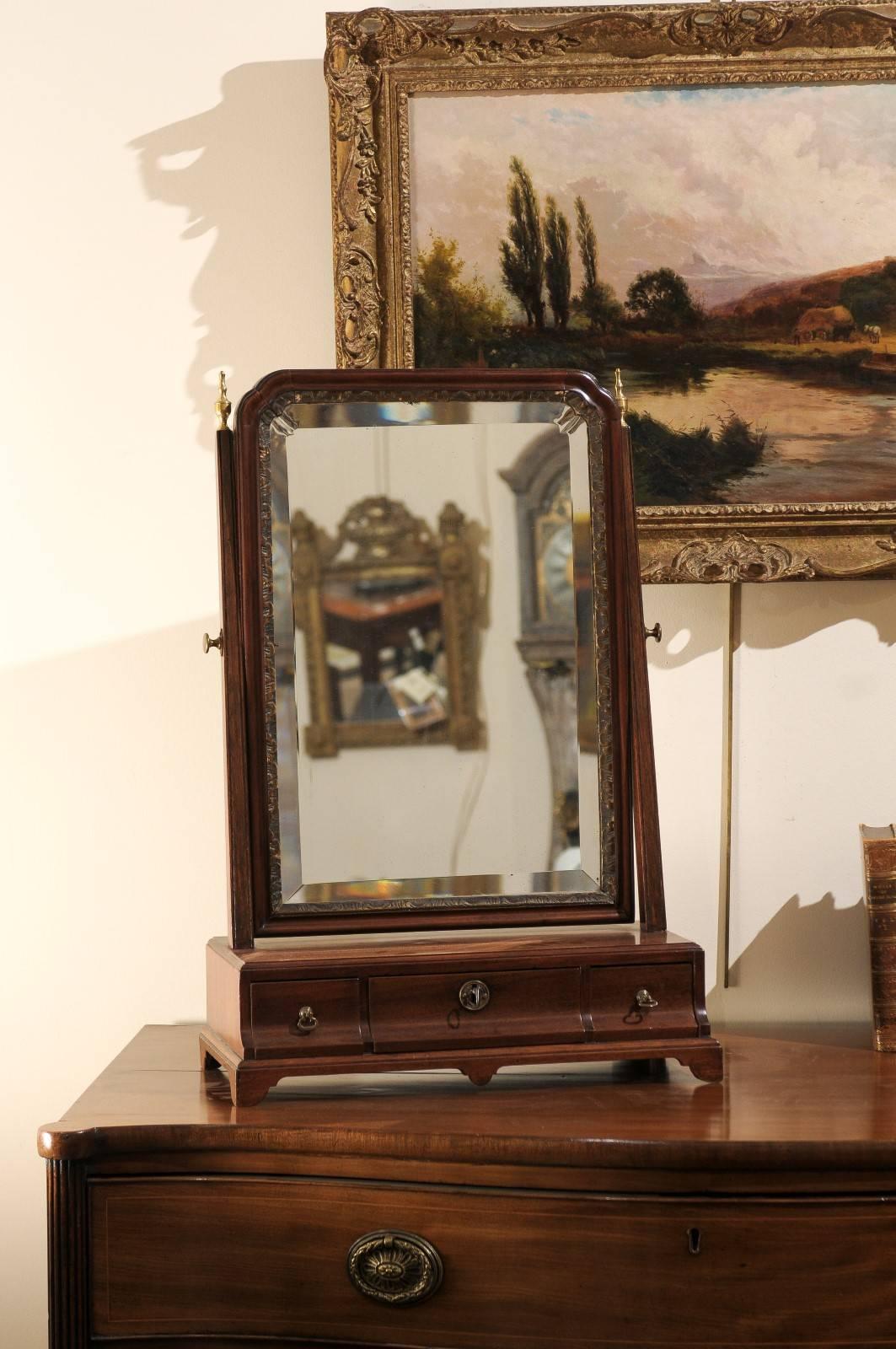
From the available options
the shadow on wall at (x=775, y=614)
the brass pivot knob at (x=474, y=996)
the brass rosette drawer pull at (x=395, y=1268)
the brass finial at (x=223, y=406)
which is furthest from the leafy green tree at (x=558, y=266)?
the brass rosette drawer pull at (x=395, y=1268)

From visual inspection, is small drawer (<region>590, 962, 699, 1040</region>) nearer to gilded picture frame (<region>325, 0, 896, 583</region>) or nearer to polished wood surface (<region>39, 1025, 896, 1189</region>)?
polished wood surface (<region>39, 1025, 896, 1189</region>)

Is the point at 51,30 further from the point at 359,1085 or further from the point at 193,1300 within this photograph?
the point at 193,1300

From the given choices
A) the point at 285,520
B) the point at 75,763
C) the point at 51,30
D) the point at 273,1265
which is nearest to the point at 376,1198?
the point at 273,1265

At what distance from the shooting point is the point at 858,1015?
1.91m

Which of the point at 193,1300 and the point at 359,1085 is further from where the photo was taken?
the point at 359,1085

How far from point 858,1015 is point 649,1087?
0.58m

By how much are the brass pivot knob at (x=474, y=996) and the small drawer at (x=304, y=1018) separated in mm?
119

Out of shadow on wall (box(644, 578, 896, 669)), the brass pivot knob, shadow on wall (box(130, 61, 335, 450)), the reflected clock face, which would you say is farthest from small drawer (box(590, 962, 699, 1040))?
shadow on wall (box(130, 61, 335, 450))

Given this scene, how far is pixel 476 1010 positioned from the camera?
4.74ft

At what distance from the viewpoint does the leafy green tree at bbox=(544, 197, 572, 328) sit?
1.86 m

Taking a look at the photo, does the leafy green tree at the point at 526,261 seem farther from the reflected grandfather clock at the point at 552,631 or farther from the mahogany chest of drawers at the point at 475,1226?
the mahogany chest of drawers at the point at 475,1226

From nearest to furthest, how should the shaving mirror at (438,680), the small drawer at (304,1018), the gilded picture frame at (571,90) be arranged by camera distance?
the small drawer at (304,1018) < the shaving mirror at (438,680) < the gilded picture frame at (571,90)

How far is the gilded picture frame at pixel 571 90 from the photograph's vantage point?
6.06ft

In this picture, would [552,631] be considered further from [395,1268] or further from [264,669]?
[395,1268]
